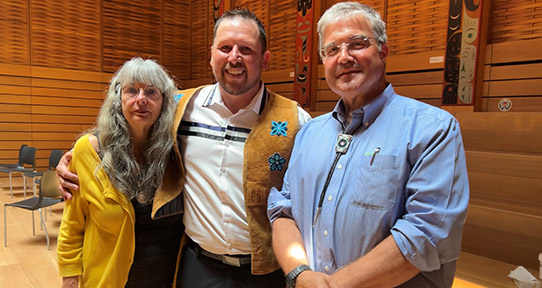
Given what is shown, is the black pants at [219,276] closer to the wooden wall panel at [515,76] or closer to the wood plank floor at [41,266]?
the wood plank floor at [41,266]

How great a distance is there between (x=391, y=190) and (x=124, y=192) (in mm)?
1164

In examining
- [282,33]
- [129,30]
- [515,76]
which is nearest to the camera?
[515,76]

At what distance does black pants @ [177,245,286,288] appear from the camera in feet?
5.33

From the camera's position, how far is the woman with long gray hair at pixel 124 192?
162 cm

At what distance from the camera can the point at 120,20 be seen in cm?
922

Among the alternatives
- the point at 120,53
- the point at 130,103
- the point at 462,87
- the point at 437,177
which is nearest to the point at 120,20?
the point at 120,53

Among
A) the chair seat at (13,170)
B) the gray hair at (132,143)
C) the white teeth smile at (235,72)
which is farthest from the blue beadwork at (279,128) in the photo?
the chair seat at (13,170)

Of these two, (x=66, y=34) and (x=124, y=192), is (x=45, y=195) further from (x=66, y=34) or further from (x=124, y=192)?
(x=66, y=34)

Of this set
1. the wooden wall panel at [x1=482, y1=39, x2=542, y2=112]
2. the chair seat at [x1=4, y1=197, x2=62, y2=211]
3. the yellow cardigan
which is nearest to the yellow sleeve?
the yellow cardigan

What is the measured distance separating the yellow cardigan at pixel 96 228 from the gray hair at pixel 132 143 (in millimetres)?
50

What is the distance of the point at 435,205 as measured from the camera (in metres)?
0.98

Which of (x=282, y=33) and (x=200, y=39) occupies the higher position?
(x=200, y=39)

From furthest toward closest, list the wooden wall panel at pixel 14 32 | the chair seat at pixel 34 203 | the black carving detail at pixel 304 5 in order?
the wooden wall panel at pixel 14 32 < the black carving detail at pixel 304 5 < the chair seat at pixel 34 203

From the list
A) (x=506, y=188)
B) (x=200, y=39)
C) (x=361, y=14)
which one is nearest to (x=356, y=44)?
(x=361, y=14)
